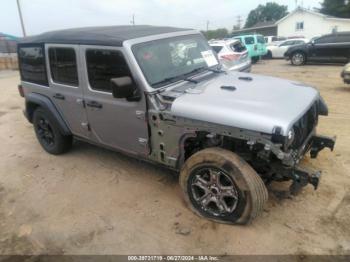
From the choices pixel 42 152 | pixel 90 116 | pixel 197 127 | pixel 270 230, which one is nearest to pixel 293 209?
pixel 270 230

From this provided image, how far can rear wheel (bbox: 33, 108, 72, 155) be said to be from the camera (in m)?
5.26

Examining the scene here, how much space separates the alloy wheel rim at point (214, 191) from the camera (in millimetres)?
3350

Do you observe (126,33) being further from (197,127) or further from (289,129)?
(289,129)

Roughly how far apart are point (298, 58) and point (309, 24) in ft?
→ 97.0

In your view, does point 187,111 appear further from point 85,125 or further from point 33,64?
point 33,64

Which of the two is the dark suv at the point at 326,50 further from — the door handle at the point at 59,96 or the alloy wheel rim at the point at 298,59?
the door handle at the point at 59,96

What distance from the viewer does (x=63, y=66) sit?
4.64 meters

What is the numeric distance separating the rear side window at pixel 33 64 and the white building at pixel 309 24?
4133 centimetres

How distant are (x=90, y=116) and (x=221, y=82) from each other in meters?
1.81

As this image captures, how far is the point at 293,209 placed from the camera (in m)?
3.69

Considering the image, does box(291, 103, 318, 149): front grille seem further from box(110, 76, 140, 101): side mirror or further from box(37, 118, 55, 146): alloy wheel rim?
box(37, 118, 55, 146): alloy wheel rim

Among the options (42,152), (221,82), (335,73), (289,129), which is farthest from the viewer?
(335,73)

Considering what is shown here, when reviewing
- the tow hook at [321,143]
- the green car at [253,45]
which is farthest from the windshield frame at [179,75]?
the green car at [253,45]

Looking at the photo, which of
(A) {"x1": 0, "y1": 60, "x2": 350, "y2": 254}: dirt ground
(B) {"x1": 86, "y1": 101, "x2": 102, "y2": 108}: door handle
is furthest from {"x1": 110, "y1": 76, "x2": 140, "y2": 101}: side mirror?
(A) {"x1": 0, "y1": 60, "x2": 350, "y2": 254}: dirt ground
